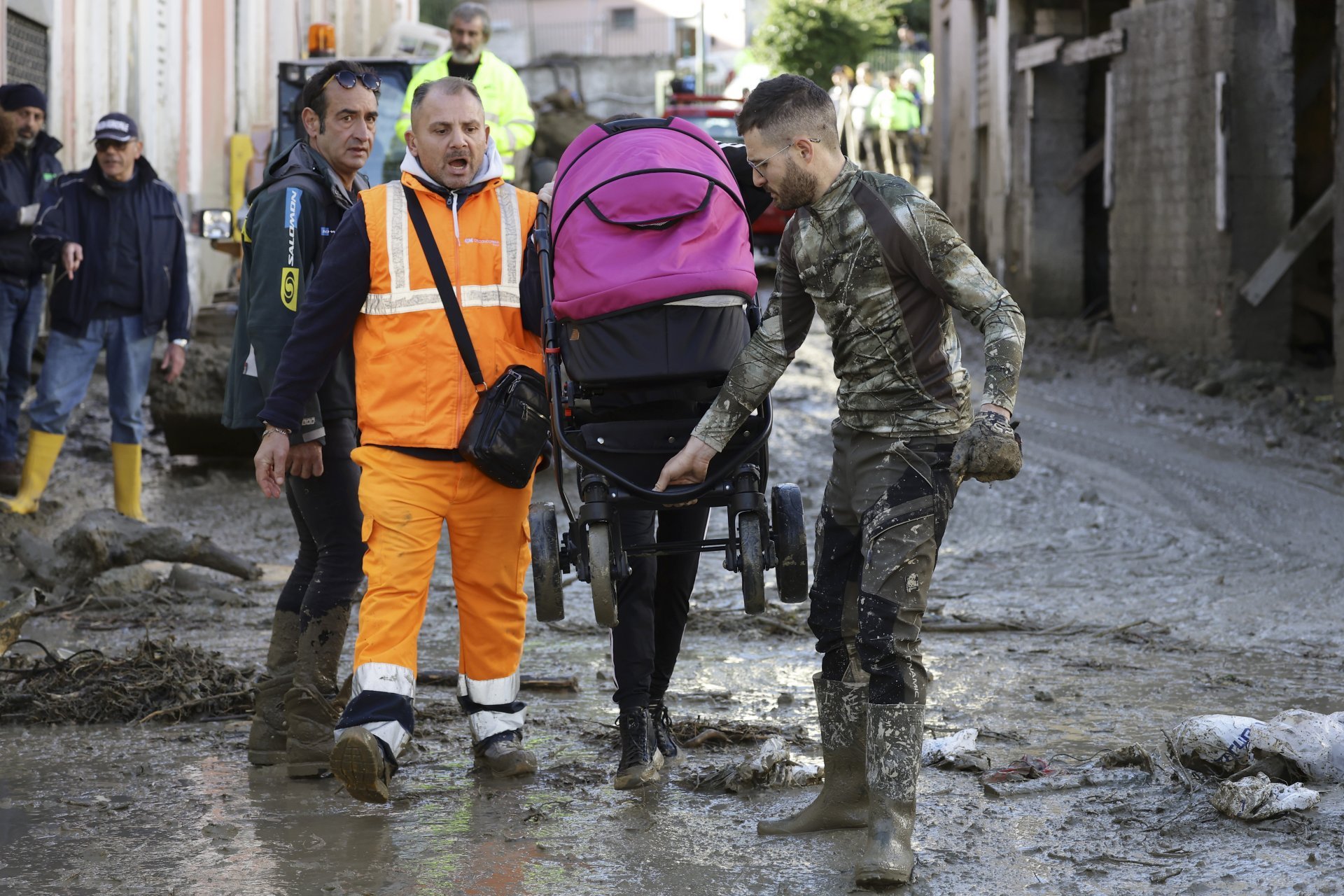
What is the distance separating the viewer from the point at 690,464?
412 cm

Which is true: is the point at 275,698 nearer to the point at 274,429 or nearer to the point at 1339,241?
the point at 274,429

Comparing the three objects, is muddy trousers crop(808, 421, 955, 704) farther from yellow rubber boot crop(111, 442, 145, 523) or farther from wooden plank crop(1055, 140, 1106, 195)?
wooden plank crop(1055, 140, 1106, 195)

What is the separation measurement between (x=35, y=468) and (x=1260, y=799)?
6.90 m

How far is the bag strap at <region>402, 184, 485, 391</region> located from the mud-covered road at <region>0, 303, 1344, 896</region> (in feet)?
4.01

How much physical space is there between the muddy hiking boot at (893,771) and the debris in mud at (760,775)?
0.73 meters

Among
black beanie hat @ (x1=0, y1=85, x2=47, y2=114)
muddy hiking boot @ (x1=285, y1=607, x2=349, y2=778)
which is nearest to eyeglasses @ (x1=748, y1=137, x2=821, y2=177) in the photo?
muddy hiking boot @ (x1=285, y1=607, x2=349, y2=778)

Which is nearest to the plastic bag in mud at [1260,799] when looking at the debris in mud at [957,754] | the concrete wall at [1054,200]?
the debris in mud at [957,754]

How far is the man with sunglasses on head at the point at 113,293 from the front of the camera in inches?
334

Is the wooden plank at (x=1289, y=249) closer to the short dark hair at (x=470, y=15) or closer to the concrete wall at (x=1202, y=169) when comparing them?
the concrete wall at (x=1202, y=169)

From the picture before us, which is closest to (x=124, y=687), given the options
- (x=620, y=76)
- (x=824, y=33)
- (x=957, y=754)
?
(x=957, y=754)

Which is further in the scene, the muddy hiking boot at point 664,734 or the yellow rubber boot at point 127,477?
the yellow rubber boot at point 127,477

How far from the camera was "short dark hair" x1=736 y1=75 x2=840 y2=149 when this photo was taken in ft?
13.0

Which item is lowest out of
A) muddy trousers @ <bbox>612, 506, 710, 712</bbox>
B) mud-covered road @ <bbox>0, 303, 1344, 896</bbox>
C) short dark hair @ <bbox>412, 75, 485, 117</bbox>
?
mud-covered road @ <bbox>0, 303, 1344, 896</bbox>

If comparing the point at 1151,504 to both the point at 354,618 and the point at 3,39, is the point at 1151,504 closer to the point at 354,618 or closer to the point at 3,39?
the point at 354,618
